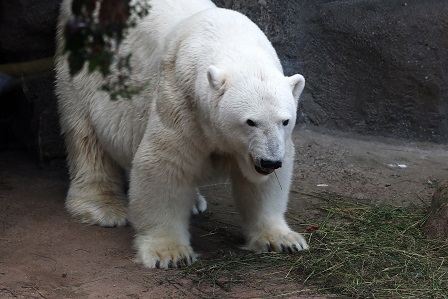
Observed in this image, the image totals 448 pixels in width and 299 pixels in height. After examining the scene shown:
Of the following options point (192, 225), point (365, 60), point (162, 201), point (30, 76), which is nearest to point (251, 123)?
point (162, 201)

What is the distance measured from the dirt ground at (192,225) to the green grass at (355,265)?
4.0 inches

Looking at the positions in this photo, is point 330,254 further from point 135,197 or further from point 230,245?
point 135,197

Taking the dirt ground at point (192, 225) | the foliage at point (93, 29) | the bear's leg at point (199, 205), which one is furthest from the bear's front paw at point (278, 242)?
the foliage at point (93, 29)

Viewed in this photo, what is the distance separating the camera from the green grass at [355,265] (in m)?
3.96

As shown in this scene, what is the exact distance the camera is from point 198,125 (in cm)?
426

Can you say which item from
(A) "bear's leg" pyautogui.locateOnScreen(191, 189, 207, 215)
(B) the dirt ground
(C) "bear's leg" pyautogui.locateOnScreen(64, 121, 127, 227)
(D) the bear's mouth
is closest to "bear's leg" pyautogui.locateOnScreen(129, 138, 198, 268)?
(B) the dirt ground

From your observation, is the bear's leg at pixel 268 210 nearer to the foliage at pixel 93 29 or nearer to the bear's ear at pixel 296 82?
the bear's ear at pixel 296 82

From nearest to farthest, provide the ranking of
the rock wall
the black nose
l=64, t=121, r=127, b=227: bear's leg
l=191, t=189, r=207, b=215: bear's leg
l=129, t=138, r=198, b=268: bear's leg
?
the black nose → l=129, t=138, r=198, b=268: bear's leg → l=64, t=121, r=127, b=227: bear's leg → l=191, t=189, r=207, b=215: bear's leg → the rock wall

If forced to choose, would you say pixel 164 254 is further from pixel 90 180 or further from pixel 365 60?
pixel 365 60

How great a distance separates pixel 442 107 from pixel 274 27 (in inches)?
59.2

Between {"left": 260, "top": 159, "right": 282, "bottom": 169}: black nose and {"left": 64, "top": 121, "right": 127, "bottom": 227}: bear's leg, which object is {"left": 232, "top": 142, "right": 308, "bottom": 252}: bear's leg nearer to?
{"left": 260, "top": 159, "right": 282, "bottom": 169}: black nose

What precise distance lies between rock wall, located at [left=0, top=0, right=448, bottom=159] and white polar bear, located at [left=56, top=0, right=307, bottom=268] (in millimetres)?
1689

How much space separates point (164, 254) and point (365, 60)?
9.98 feet

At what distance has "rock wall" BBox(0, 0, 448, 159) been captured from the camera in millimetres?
6555
